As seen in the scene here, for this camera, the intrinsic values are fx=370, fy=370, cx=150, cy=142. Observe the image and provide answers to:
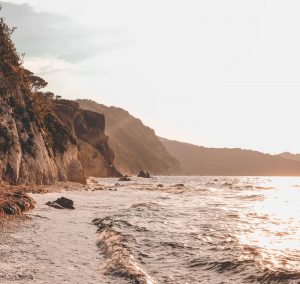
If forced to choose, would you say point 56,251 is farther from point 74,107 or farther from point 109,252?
point 74,107

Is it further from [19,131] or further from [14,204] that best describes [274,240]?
[19,131]

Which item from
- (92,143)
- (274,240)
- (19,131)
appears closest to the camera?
(274,240)

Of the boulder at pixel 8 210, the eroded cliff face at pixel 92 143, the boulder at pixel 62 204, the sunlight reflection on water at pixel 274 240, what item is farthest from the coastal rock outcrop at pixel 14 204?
the eroded cliff face at pixel 92 143

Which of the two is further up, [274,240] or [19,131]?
[19,131]

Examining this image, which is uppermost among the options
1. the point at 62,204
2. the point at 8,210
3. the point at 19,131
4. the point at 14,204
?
the point at 19,131

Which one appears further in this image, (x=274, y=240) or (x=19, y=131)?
(x=19, y=131)

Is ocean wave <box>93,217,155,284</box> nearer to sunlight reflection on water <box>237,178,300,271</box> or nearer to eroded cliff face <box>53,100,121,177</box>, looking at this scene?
sunlight reflection on water <box>237,178,300,271</box>

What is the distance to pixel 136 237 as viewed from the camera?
1115 cm

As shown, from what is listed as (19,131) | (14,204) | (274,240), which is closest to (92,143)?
(19,131)

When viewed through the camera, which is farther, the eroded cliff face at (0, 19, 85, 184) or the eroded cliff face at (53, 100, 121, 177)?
the eroded cliff face at (53, 100, 121, 177)

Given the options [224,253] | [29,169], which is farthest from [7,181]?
[224,253]

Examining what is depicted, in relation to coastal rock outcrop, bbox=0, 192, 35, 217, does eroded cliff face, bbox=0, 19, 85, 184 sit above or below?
above

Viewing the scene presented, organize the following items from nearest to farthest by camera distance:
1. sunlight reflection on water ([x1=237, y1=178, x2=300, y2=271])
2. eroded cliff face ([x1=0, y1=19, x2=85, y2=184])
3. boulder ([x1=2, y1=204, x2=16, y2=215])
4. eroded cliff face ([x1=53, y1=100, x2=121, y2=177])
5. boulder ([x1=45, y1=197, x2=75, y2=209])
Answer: sunlight reflection on water ([x1=237, y1=178, x2=300, y2=271])
boulder ([x1=2, y1=204, x2=16, y2=215])
boulder ([x1=45, y1=197, x2=75, y2=209])
eroded cliff face ([x1=0, y1=19, x2=85, y2=184])
eroded cliff face ([x1=53, y1=100, x2=121, y2=177])

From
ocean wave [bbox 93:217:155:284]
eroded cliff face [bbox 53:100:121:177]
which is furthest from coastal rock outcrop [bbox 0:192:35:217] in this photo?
eroded cliff face [bbox 53:100:121:177]
